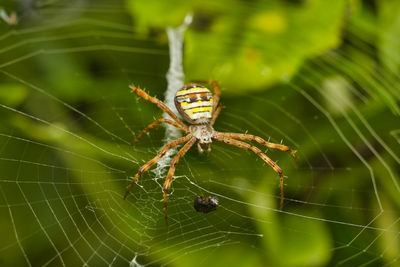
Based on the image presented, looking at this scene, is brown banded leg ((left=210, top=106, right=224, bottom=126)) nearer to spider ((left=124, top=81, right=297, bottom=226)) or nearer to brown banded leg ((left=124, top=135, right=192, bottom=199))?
spider ((left=124, top=81, right=297, bottom=226))

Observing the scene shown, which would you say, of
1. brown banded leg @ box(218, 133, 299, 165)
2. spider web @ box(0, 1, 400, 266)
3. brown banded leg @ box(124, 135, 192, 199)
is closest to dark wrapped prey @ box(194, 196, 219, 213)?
spider web @ box(0, 1, 400, 266)

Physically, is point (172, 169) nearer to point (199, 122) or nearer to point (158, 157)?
point (158, 157)

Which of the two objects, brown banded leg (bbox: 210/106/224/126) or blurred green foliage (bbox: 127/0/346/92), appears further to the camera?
brown banded leg (bbox: 210/106/224/126)

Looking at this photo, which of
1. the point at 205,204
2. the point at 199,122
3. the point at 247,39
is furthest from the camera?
the point at 199,122

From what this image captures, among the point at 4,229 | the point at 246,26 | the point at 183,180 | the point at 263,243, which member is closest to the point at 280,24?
the point at 246,26

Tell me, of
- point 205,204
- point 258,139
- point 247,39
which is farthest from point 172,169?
point 247,39

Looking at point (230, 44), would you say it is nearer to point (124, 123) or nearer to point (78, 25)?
point (124, 123)
